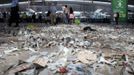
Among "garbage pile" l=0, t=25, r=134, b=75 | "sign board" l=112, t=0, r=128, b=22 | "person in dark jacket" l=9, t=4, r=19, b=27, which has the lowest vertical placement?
"sign board" l=112, t=0, r=128, b=22

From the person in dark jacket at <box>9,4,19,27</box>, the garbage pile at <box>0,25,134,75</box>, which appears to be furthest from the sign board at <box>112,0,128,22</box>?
the garbage pile at <box>0,25,134,75</box>

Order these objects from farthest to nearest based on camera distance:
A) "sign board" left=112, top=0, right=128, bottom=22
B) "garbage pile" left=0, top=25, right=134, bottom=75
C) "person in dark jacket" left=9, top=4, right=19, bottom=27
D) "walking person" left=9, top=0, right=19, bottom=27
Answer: "sign board" left=112, top=0, right=128, bottom=22 < "person in dark jacket" left=9, top=4, right=19, bottom=27 < "walking person" left=9, top=0, right=19, bottom=27 < "garbage pile" left=0, top=25, right=134, bottom=75

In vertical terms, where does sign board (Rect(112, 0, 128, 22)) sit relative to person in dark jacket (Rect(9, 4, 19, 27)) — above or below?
below

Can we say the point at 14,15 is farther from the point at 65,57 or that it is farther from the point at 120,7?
the point at 65,57

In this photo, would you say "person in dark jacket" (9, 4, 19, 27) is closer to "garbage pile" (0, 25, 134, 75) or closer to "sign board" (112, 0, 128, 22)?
"garbage pile" (0, 25, 134, 75)

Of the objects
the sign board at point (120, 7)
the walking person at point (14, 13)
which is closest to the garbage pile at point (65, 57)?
the walking person at point (14, 13)

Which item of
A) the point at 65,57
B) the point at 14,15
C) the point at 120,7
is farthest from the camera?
the point at 120,7

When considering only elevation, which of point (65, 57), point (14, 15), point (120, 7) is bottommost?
point (120, 7)

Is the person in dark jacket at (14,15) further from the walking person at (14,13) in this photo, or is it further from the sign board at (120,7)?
the sign board at (120,7)

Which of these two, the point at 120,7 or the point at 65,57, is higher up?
the point at 65,57

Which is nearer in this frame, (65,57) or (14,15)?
(65,57)

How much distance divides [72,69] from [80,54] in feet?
6.48

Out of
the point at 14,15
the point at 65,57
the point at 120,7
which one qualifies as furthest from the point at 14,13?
the point at 65,57

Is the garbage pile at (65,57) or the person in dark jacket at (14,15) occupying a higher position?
the garbage pile at (65,57)
